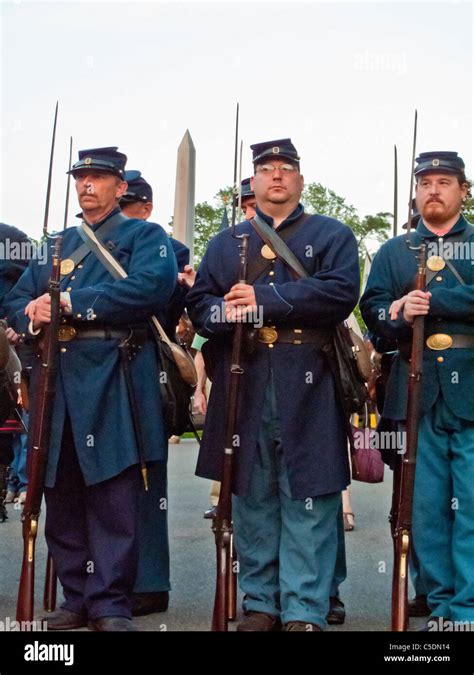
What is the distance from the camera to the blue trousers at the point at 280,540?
6207mm

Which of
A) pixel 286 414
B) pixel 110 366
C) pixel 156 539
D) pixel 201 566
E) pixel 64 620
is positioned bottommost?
pixel 64 620

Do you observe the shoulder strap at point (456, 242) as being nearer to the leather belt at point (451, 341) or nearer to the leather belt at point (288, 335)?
the leather belt at point (451, 341)

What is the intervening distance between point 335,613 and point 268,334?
1450 mm

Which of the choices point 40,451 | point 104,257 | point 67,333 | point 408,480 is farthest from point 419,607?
point 104,257

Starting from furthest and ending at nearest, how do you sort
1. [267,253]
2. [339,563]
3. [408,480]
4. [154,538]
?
[154,538] < [339,563] < [267,253] < [408,480]

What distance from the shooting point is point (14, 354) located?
289 inches

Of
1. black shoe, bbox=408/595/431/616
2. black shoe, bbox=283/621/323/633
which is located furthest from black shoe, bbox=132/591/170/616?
black shoe, bbox=408/595/431/616

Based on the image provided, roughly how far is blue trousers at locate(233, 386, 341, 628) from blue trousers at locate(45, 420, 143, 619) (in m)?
0.52

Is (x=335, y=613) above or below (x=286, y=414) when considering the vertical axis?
below

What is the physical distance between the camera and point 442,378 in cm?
648

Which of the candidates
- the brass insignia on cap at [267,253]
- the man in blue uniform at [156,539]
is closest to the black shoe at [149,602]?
the man in blue uniform at [156,539]

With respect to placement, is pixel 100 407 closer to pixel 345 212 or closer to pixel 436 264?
pixel 436 264
